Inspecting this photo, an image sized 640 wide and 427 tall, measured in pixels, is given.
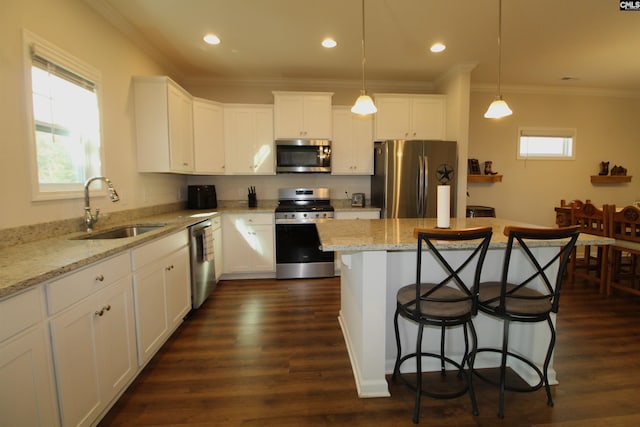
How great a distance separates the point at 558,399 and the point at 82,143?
12.0 feet

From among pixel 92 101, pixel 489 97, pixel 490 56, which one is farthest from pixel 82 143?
pixel 489 97

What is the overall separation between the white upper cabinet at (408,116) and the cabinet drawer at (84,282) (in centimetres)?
345

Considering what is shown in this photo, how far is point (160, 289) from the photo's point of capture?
2209mm

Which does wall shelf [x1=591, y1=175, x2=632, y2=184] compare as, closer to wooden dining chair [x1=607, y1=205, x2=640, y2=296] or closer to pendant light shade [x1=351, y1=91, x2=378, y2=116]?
wooden dining chair [x1=607, y1=205, x2=640, y2=296]

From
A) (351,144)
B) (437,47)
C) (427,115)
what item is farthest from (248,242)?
(437,47)

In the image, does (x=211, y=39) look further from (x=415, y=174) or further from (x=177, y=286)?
(x=415, y=174)

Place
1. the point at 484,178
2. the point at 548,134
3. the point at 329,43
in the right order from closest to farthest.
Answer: the point at 329,43, the point at 484,178, the point at 548,134

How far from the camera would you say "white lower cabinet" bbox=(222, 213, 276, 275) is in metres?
3.88

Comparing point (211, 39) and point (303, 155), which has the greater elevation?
point (211, 39)

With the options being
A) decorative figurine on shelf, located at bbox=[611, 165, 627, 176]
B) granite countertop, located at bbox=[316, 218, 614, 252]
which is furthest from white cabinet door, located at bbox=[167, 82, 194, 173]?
decorative figurine on shelf, located at bbox=[611, 165, 627, 176]

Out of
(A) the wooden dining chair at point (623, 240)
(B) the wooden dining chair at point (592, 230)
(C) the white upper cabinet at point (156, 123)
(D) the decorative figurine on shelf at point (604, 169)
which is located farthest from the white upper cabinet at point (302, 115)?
(D) the decorative figurine on shelf at point (604, 169)

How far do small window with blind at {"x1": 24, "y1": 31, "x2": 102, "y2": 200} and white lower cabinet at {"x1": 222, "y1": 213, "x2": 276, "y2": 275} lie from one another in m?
1.64

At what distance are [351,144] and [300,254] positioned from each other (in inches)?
66.2

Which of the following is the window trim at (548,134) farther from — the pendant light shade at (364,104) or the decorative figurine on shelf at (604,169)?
the pendant light shade at (364,104)
